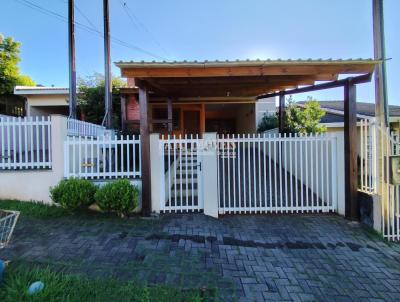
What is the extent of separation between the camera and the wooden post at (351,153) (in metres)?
5.41

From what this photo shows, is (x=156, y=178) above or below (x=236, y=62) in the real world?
below

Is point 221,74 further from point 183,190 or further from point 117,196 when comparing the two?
point 117,196

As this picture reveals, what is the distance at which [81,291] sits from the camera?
2.86 metres

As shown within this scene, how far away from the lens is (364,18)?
7.27 m

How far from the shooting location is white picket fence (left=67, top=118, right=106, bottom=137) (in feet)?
23.1

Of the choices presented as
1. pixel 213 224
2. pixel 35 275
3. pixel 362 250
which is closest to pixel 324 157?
pixel 362 250

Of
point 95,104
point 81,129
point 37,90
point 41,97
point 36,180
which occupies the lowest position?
point 36,180

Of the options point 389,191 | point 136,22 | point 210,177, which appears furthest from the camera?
point 136,22

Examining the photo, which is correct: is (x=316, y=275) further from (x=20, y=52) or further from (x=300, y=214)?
(x=20, y=52)

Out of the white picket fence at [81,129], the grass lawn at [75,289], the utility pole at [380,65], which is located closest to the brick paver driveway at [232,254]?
the grass lawn at [75,289]

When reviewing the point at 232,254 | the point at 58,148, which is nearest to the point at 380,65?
the point at 232,254

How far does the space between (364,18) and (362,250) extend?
6.41 metres

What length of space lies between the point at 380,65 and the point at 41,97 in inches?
550

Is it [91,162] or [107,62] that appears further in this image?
[107,62]
